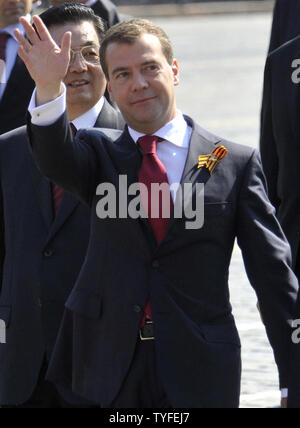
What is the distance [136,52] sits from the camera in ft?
13.6

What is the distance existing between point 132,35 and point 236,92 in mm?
15876

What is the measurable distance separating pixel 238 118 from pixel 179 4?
30141 mm

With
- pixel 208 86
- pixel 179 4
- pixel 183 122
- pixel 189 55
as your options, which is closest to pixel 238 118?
pixel 208 86

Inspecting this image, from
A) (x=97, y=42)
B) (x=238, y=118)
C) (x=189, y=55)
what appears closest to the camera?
(x=97, y=42)

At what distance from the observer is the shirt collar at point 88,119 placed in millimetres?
4988

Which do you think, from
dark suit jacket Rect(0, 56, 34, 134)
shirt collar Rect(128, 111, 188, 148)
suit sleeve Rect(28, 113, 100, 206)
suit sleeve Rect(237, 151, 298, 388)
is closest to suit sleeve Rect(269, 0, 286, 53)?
dark suit jacket Rect(0, 56, 34, 134)

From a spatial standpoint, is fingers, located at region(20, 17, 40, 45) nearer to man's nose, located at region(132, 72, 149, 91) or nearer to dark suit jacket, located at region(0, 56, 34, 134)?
man's nose, located at region(132, 72, 149, 91)

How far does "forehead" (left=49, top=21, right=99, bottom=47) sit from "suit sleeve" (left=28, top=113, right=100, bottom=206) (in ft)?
3.44

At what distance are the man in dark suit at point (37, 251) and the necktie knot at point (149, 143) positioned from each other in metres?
0.63

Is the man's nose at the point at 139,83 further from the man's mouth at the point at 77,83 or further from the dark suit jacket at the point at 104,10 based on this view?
the dark suit jacket at the point at 104,10

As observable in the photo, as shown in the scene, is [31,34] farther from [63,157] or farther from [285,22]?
[285,22]

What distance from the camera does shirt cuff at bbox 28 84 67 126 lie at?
3.89m

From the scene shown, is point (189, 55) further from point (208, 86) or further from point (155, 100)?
point (155, 100)

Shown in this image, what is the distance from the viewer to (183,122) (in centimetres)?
427
